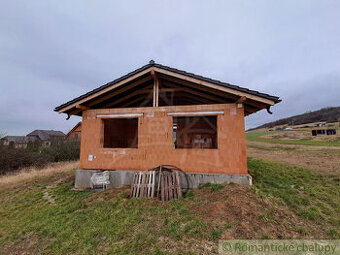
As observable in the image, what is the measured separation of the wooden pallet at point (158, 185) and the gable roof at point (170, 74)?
3.26 meters

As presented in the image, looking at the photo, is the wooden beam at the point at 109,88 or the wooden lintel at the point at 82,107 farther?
the wooden lintel at the point at 82,107

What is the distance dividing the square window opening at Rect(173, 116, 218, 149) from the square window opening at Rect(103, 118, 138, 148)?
9.48ft

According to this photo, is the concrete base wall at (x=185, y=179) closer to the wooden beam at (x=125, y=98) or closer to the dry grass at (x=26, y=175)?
the wooden beam at (x=125, y=98)

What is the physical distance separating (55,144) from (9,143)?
369 cm

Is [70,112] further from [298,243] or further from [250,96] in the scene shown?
[298,243]

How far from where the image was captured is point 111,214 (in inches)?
154

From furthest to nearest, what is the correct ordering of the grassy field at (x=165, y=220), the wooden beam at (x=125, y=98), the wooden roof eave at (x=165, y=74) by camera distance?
the wooden beam at (x=125, y=98), the wooden roof eave at (x=165, y=74), the grassy field at (x=165, y=220)

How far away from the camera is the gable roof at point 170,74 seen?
196 inches

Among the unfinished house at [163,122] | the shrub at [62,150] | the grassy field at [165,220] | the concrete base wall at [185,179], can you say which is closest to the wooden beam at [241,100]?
the unfinished house at [163,122]

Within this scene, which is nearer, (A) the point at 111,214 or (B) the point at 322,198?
(A) the point at 111,214

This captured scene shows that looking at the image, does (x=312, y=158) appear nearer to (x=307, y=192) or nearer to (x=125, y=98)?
(x=307, y=192)

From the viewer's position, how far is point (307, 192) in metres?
4.97

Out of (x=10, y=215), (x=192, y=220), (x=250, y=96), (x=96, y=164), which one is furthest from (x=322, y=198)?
(x=10, y=215)

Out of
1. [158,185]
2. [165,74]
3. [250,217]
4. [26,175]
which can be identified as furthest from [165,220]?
[26,175]
